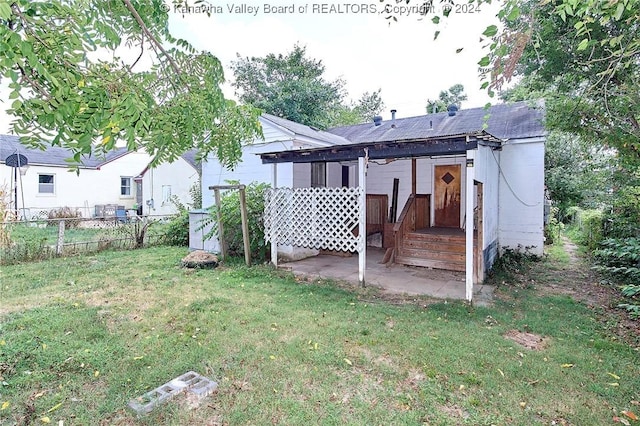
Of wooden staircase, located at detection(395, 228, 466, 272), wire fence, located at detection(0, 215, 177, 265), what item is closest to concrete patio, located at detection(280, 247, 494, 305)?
wooden staircase, located at detection(395, 228, 466, 272)

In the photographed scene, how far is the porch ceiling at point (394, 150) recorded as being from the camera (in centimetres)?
523

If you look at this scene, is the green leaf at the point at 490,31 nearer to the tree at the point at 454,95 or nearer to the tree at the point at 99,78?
the tree at the point at 99,78

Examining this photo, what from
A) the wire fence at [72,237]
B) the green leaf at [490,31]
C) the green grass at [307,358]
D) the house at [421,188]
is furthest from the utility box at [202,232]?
the green leaf at [490,31]

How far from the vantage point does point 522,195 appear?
8.74m

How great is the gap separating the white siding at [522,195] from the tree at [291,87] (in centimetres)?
1151

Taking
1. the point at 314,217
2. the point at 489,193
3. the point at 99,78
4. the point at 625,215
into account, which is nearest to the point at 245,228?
the point at 314,217

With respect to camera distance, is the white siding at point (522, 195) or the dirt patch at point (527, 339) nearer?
the dirt patch at point (527, 339)

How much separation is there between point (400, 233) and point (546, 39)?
4378mm

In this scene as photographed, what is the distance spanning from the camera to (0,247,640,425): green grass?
8.89ft

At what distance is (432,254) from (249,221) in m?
4.08

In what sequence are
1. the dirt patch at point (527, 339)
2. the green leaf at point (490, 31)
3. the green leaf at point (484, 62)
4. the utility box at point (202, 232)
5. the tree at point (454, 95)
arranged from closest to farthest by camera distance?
1. the green leaf at point (490, 31)
2. the green leaf at point (484, 62)
3. the dirt patch at point (527, 339)
4. the utility box at point (202, 232)
5. the tree at point (454, 95)

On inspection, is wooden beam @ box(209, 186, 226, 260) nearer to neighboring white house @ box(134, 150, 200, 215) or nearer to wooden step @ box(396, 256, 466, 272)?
wooden step @ box(396, 256, 466, 272)

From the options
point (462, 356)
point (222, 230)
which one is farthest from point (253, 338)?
point (222, 230)

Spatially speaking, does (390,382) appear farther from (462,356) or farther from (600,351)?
(600,351)
